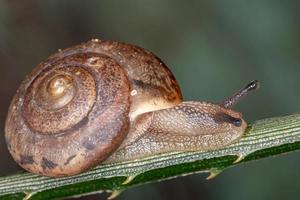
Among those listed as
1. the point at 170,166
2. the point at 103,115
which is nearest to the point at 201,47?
the point at 103,115

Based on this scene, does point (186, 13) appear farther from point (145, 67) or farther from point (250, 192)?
point (145, 67)

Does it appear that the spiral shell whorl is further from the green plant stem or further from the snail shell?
the green plant stem

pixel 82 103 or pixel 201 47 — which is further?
pixel 201 47

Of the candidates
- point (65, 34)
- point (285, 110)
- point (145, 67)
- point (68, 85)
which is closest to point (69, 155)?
point (68, 85)

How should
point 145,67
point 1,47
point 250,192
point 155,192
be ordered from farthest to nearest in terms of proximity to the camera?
point 1,47 < point 155,192 < point 250,192 < point 145,67

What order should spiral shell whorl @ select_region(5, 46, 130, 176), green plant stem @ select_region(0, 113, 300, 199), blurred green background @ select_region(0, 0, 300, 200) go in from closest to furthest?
green plant stem @ select_region(0, 113, 300, 199), spiral shell whorl @ select_region(5, 46, 130, 176), blurred green background @ select_region(0, 0, 300, 200)

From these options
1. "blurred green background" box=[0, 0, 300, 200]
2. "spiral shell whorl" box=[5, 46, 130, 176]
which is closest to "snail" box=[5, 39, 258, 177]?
"spiral shell whorl" box=[5, 46, 130, 176]

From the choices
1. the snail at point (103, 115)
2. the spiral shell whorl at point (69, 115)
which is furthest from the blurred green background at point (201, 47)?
the spiral shell whorl at point (69, 115)

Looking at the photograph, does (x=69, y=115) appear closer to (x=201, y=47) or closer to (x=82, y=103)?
(x=82, y=103)
